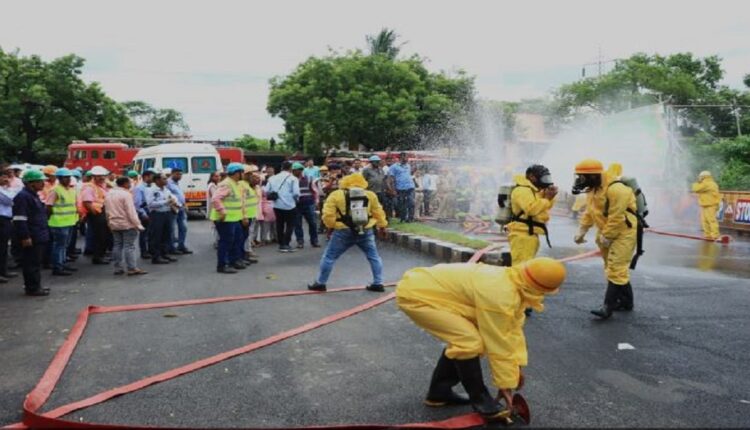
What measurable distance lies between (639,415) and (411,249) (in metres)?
8.59

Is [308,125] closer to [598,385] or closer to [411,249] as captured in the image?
[411,249]

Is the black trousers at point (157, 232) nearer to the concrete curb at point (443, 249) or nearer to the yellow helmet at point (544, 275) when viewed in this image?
the concrete curb at point (443, 249)

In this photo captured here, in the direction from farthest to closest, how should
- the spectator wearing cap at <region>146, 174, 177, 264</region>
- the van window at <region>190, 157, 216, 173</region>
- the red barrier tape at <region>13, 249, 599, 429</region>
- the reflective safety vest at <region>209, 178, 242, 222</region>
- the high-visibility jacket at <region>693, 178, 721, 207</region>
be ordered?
the van window at <region>190, 157, 216, 173</region> → the high-visibility jacket at <region>693, 178, 721, 207</region> → the spectator wearing cap at <region>146, 174, 177, 264</region> → the reflective safety vest at <region>209, 178, 242, 222</region> → the red barrier tape at <region>13, 249, 599, 429</region>

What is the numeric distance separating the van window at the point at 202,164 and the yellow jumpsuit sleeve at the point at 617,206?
14.2 metres

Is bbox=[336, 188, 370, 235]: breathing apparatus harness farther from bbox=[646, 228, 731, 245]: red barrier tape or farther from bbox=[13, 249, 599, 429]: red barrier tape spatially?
bbox=[646, 228, 731, 245]: red barrier tape

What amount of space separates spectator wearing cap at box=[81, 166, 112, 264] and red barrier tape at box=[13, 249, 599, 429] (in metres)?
4.11

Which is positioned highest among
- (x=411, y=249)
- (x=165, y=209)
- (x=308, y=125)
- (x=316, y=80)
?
(x=316, y=80)

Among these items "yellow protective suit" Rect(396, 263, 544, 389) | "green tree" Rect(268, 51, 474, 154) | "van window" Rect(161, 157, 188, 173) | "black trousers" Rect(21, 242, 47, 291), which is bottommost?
"black trousers" Rect(21, 242, 47, 291)

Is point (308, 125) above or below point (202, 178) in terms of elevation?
above

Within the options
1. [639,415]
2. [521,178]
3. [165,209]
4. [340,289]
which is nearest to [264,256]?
[165,209]

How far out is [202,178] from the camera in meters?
18.5

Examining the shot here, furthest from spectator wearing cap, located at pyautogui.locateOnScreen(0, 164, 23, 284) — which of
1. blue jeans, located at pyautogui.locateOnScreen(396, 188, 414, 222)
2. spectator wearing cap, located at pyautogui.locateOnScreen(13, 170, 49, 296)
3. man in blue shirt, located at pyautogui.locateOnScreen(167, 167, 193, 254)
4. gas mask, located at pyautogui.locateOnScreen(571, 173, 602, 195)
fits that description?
blue jeans, located at pyautogui.locateOnScreen(396, 188, 414, 222)

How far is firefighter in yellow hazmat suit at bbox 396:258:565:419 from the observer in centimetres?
357

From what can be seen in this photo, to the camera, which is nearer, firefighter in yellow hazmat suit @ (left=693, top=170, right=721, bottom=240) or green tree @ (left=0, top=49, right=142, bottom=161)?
firefighter in yellow hazmat suit @ (left=693, top=170, right=721, bottom=240)
